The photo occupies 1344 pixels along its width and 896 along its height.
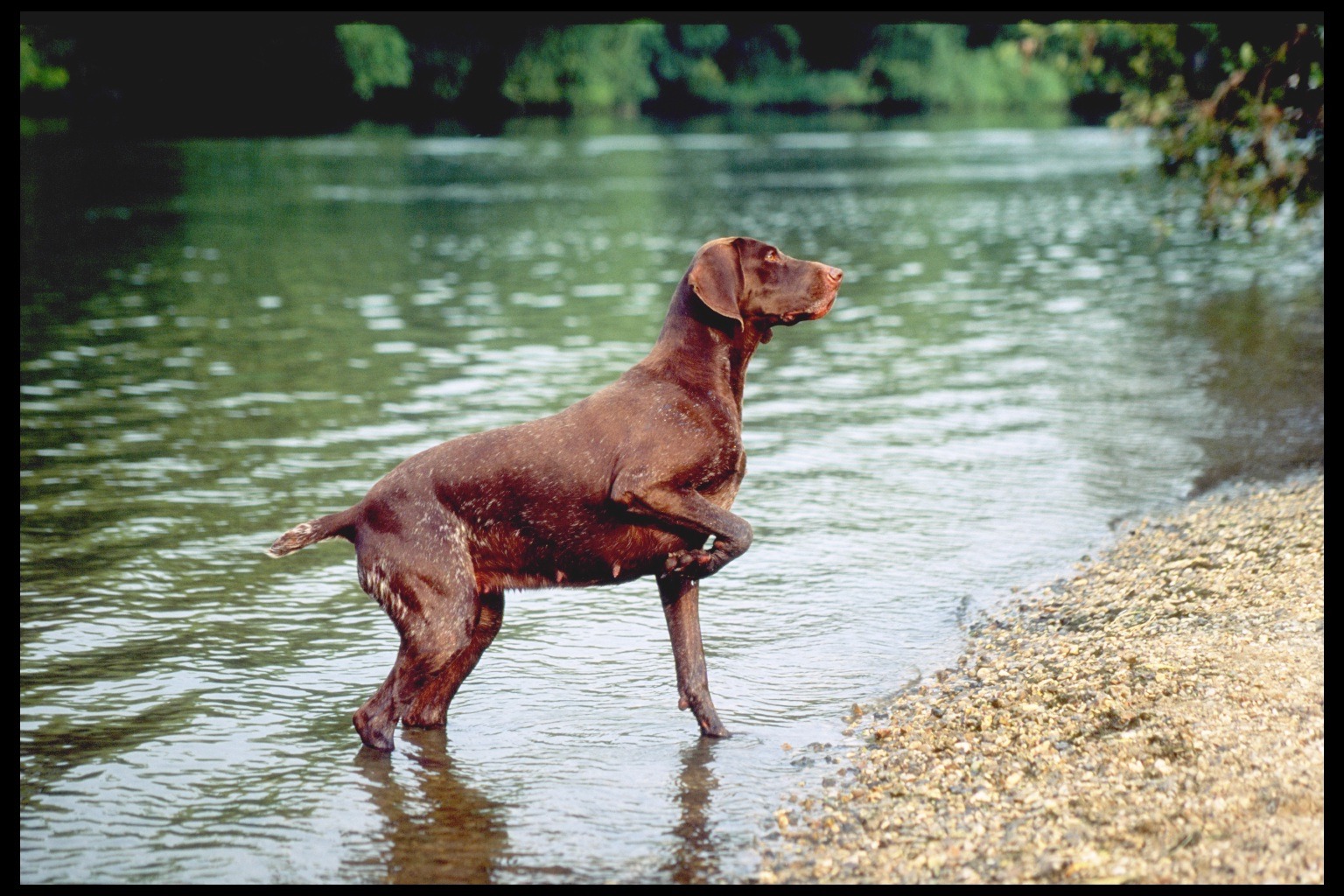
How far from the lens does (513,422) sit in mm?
15758

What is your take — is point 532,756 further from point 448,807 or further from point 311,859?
point 311,859

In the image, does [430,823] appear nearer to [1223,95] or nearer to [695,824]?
[695,824]

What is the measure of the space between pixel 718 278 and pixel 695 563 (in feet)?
4.59

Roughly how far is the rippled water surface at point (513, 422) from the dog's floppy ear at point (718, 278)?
89.1 inches

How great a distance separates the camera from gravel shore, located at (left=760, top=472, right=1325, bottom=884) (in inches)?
215

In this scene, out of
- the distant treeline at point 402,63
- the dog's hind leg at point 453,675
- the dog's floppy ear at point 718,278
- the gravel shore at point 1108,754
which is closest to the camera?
the gravel shore at point 1108,754

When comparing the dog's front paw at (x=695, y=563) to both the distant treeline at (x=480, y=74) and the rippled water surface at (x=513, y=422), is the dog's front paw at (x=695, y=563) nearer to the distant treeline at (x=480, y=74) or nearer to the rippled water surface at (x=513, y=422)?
the rippled water surface at (x=513, y=422)

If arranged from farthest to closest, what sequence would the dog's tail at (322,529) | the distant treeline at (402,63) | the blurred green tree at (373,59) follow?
the blurred green tree at (373,59)
the distant treeline at (402,63)
the dog's tail at (322,529)

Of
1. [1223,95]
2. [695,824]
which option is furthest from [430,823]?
[1223,95]

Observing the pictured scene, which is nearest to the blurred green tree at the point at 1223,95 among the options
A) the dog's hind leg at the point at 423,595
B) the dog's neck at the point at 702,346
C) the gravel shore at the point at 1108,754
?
the gravel shore at the point at 1108,754

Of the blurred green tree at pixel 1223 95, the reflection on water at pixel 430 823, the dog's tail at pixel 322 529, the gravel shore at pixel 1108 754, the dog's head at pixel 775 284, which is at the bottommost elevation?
the reflection on water at pixel 430 823

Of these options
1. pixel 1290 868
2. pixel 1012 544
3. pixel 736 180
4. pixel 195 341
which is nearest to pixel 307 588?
pixel 1012 544

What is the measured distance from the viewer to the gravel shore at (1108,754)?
5.47 metres

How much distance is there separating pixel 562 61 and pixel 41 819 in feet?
184
